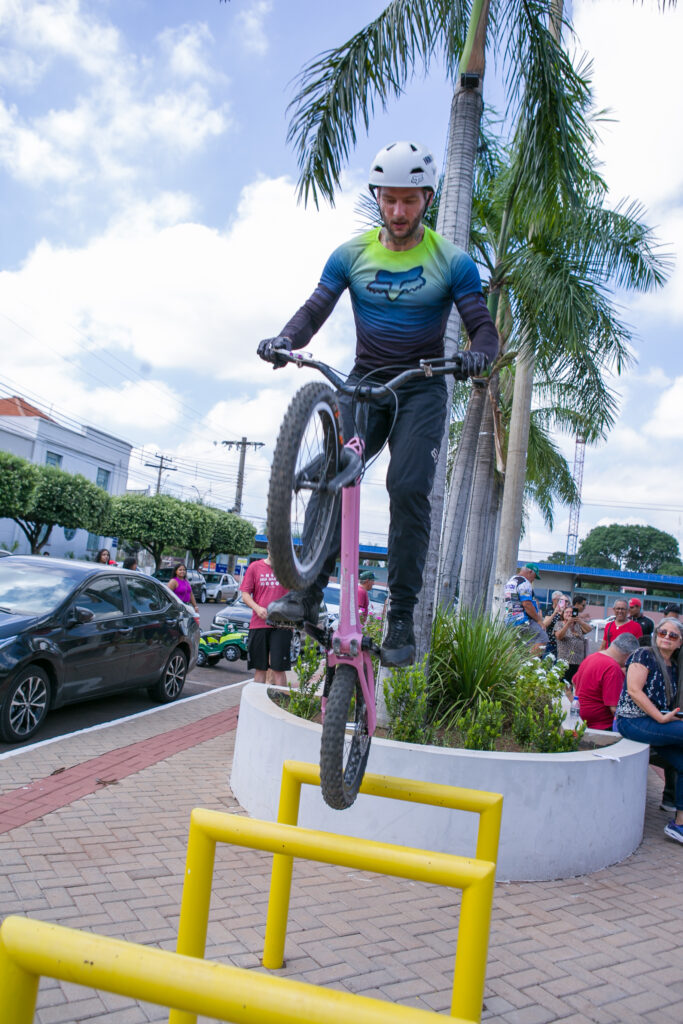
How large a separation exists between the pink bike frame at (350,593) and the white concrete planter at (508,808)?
197 centimetres

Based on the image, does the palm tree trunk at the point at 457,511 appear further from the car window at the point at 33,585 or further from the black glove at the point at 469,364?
the black glove at the point at 469,364

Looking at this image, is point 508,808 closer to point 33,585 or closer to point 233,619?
point 33,585

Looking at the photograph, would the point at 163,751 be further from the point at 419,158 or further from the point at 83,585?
the point at 419,158

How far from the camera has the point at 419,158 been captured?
285 cm

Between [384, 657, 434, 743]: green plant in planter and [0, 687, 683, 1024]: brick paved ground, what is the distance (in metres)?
1.02

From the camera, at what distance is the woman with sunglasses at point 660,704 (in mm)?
5902

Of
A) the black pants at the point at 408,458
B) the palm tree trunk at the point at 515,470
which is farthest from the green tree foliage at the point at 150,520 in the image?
the black pants at the point at 408,458

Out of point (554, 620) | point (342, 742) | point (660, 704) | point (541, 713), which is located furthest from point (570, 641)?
point (342, 742)

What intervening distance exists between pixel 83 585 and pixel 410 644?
543cm

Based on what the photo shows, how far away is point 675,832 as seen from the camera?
19.0ft

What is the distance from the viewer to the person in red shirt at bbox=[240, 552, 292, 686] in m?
7.75

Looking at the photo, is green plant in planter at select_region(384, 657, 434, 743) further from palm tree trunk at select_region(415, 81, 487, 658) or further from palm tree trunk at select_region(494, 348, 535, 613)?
palm tree trunk at select_region(494, 348, 535, 613)

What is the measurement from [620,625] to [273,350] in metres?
8.32

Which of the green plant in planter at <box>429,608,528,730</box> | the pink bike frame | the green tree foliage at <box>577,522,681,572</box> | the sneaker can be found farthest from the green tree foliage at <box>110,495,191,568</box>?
the green tree foliage at <box>577,522,681,572</box>
